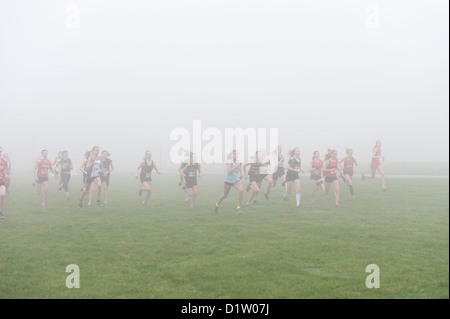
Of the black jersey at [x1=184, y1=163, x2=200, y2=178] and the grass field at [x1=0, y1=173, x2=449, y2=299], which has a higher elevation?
the black jersey at [x1=184, y1=163, x2=200, y2=178]

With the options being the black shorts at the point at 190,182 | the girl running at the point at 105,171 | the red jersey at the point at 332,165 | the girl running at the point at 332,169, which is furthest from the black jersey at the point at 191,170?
the red jersey at the point at 332,165

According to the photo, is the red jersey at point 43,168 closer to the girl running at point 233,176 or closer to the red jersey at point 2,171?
the red jersey at point 2,171

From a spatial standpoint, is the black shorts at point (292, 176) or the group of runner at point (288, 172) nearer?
the group of runner at point (288, 172)

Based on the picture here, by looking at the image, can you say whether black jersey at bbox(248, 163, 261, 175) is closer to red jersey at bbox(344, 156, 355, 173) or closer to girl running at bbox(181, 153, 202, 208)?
girl running at bbox(181, 153, 202, 208)

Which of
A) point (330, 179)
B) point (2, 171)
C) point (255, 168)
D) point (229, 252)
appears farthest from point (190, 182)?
point (229, 252)

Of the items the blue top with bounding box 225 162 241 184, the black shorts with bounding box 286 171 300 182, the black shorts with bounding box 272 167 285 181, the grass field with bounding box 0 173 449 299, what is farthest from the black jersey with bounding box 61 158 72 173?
the black shorts with bounding box 286 171 300 182

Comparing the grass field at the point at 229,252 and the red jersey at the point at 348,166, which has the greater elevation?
the red jersey at the point at 348,166

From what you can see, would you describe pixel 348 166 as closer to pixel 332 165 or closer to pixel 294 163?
pixel 332 165

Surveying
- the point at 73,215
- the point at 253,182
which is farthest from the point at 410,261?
the point at 73,215

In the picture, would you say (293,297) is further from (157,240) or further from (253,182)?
(253,182)

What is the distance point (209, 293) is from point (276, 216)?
23.3ft

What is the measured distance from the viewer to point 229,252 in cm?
796

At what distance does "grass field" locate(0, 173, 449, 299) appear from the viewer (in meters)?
5.84

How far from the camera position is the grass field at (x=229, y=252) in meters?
5.84
